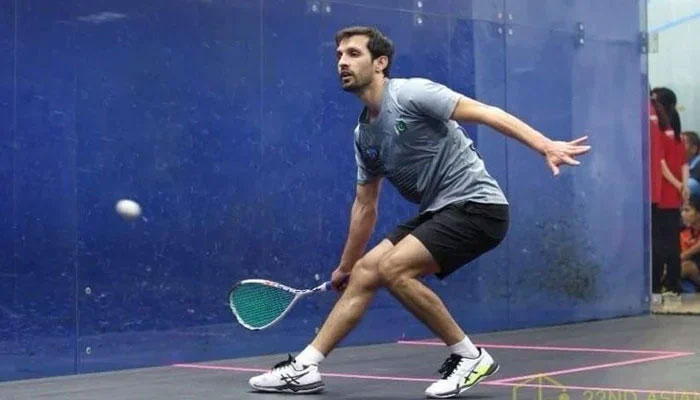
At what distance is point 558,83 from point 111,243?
4095 mm

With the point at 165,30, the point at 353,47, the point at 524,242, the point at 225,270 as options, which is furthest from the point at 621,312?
the point at 353,47

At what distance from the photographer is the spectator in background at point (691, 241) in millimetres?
11865

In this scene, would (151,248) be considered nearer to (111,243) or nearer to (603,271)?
(111,243)

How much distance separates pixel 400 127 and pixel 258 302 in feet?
3.74

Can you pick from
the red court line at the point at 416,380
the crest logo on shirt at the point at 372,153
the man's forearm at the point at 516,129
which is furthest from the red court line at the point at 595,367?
the man's forearm at the point at 516,129

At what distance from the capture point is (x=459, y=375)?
6.13 meters

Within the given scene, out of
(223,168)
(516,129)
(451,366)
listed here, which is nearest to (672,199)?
(223,168)

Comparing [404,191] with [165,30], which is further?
[165,30]

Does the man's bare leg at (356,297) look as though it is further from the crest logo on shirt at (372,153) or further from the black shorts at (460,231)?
the crest logo on shirt at (372,153)

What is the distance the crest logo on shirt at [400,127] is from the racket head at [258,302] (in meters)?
0.98

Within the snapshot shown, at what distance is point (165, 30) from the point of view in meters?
7.86

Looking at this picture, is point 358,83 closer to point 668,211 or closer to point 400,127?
point 400,127

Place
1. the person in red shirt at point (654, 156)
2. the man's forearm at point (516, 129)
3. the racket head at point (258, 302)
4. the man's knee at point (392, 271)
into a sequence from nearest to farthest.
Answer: the man's forearm at point (516, 129) < the man's knee at point (392, 271) < the racket head at point (258, 302) < the person in red shirt at point (654, 156)

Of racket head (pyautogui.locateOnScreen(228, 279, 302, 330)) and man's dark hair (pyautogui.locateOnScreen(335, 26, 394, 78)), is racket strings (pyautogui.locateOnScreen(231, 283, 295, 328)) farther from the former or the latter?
man's dark hair (pyautogui.locateOnScreen(335, 26, 394, 78))
